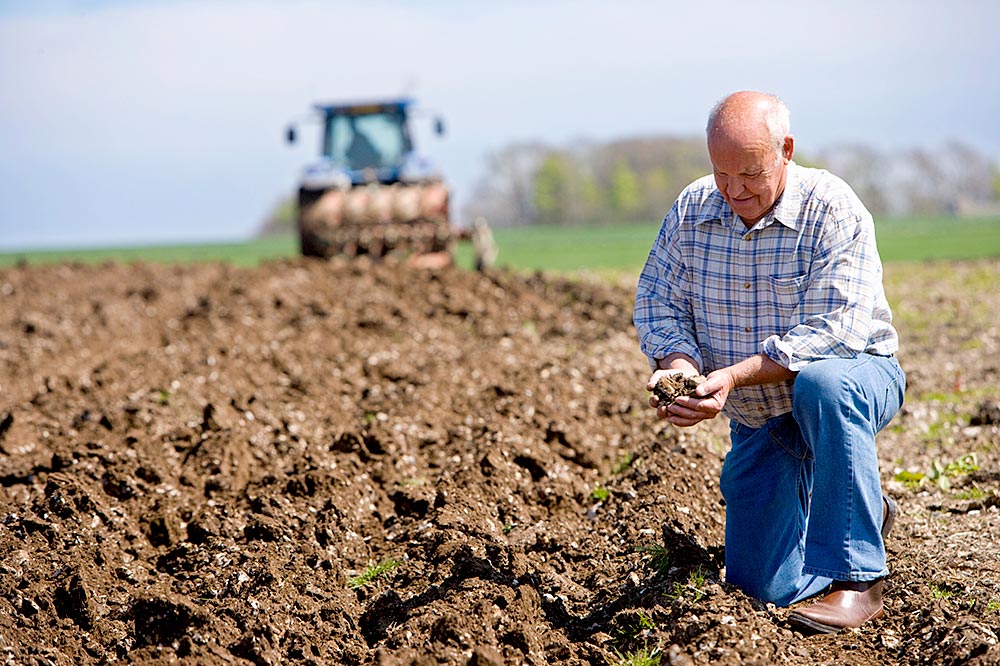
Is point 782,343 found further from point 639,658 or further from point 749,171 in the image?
point 639,658

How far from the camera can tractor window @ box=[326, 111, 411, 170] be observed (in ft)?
57.8

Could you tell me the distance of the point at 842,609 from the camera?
3.65 metres

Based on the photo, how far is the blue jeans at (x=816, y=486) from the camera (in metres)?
3.55

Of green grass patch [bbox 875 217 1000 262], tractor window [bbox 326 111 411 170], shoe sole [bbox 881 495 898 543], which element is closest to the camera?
shoe sole [bbox 881 495 898 543]

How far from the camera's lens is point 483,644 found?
3691mm

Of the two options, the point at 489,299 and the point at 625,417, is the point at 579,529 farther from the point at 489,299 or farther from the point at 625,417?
the point at 489,299

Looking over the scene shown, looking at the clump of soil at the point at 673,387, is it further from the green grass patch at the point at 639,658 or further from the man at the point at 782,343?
the green grass patch at the point at 639,658

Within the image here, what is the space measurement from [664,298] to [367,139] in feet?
46.7

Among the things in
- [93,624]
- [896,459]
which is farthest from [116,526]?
[896,459]

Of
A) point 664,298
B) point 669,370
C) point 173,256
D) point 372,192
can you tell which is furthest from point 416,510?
point 173,256

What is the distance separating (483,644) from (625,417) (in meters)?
3.21

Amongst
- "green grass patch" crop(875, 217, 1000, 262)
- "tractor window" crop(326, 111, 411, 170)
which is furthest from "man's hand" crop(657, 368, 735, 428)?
"green grass patch" crop(875, 217, 1000, 262)

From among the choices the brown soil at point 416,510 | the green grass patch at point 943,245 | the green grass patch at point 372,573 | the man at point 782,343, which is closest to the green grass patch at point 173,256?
the green grass patch at point 943,245

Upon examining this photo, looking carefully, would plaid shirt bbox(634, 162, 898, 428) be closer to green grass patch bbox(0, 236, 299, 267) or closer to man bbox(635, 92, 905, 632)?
man bbox(635, 92, 905, 632)
